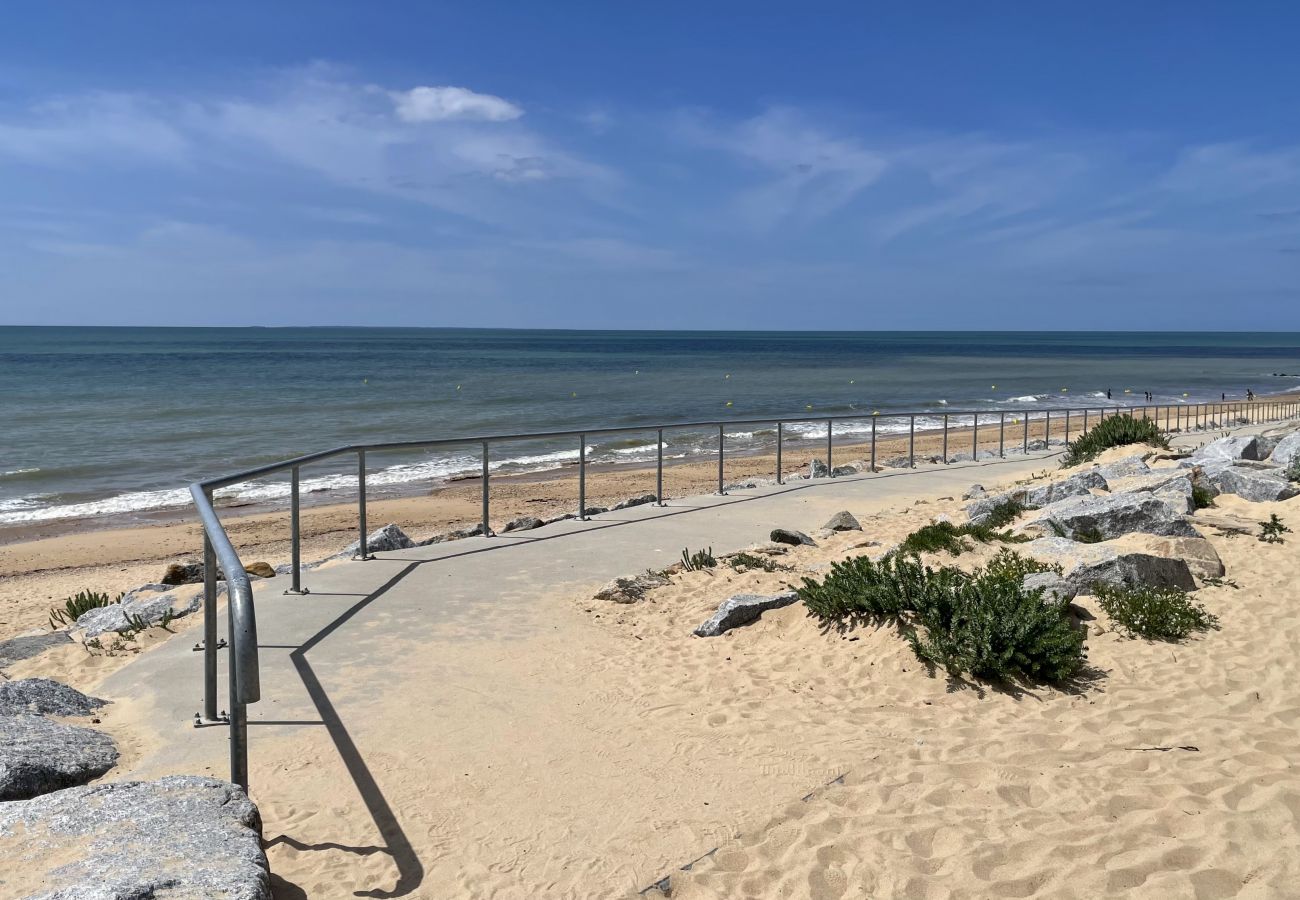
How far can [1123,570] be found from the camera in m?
6.94

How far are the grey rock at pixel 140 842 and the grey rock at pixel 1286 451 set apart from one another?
13928 mm

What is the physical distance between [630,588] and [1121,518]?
4.48 m

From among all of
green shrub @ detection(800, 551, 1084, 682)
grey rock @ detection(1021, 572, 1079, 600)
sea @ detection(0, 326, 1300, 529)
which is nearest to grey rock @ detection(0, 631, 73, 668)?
green shrub @ detection(800, 551, 1084, 682)

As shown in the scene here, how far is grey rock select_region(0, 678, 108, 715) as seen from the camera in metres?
4.78

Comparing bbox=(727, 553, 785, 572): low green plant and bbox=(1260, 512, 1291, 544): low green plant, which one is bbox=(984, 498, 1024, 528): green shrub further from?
bbox=(727, 553, 785, 572): low green plant

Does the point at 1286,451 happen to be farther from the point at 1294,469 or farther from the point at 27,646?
the point at 27,646

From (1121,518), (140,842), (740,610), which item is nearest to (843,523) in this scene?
(1121,518)

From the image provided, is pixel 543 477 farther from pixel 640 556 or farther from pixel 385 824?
pixel 385 824

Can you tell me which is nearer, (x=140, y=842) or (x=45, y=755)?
(x=140, y=842)

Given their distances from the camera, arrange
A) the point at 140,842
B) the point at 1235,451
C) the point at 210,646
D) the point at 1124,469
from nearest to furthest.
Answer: the point at 140,842, the point at 210,646, the point at 1124,469, the point at 1235,451

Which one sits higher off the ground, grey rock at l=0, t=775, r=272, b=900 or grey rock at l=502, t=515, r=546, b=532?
grey rock at l=0, t=775, r=272, b=900

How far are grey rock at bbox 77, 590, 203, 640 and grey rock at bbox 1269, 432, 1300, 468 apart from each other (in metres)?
13.3

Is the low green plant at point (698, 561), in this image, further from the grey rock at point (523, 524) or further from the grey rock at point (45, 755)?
the grey rock at point (45, 755)

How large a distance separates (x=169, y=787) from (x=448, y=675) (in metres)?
2.26
